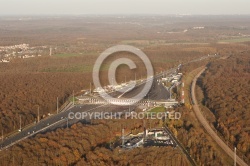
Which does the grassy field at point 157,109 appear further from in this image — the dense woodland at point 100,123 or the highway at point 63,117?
the highway at point 63,117

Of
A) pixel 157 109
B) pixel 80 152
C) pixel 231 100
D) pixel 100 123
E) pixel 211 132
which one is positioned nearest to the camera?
pixel 80 152

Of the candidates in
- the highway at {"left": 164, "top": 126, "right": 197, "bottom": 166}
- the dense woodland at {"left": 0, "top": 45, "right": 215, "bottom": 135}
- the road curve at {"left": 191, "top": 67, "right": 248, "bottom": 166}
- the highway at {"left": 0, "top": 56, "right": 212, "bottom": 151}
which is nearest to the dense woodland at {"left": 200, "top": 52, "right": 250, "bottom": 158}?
the road curve at {"left": 191, "top": 67, "right": 248, "bottom": 166}

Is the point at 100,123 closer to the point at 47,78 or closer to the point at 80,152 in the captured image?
the point at 80,152

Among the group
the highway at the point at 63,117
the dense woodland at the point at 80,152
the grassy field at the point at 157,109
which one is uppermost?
the dense woodland at the point at 80,152

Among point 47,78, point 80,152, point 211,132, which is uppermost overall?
point 47,78

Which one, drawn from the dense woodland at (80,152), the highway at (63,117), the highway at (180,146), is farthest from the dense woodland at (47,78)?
the highway at (180,146)

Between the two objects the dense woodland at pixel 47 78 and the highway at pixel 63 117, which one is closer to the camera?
the highway at pixel 63 117

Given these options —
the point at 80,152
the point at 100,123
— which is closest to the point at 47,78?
the point at 100,123

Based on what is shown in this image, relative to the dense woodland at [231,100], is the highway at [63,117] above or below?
below

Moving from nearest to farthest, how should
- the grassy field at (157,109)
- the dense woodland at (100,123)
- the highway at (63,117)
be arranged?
1. the dense woodland at (100,123)
2. the highway at (63,117)
3. the grassy field at (157,109)
